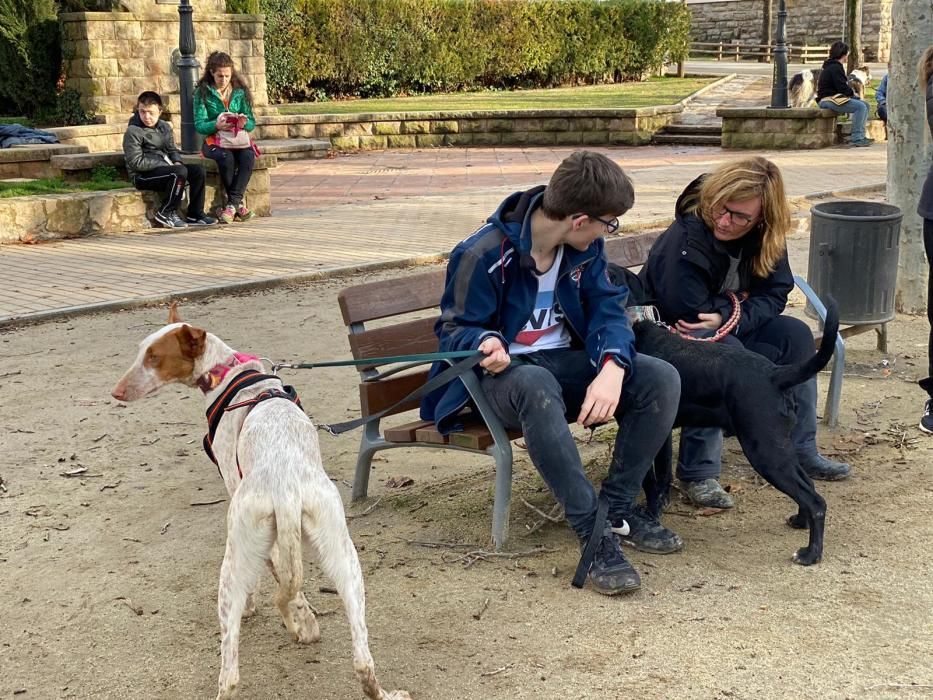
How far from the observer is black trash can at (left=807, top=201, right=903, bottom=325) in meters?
6.25

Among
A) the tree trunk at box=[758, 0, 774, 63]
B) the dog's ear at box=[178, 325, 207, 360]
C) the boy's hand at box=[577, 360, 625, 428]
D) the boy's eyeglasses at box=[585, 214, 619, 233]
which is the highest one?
the tree trunk at box=[758, 0, 774, 63]

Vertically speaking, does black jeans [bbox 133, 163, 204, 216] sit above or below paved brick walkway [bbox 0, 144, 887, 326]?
above

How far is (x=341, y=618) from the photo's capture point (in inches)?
144

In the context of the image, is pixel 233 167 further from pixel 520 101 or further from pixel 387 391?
pixel 520 101

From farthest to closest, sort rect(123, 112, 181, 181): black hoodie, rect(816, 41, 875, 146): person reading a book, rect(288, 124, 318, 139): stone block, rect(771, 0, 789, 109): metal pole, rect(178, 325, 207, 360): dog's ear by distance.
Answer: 1. rect(288, 124, 318, 139): stone block
2. rect(771, 0, 789, 109): metal pole
3. rect(816, 41, 875, 146): person reading a book
4. rect(123, 112, 181, 181): black hoodie
5. rect(178, 325, 207, 360): dog's ear

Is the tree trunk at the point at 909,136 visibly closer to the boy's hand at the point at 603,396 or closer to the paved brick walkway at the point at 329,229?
the paved brick walkway at the point at 329,229

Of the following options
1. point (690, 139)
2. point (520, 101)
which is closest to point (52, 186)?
point (690, 139)

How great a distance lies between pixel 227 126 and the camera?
11289 millimetres

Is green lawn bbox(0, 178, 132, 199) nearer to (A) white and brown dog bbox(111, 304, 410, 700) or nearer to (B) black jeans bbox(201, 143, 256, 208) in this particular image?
(B) black jeans bbox(201, 143, 256, 208)

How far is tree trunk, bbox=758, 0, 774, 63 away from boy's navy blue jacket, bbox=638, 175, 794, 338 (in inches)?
1639

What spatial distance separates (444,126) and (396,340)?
52.6 feet

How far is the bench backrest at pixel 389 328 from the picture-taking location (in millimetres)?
4422

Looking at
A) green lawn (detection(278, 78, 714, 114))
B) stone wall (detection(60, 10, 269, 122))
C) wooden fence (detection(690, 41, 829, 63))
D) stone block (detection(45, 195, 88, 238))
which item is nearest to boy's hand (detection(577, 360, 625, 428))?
stone block (detection(45, 195, 88, 238))

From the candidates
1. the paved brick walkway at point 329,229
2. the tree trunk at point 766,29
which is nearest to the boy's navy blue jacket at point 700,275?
the paved brick walkway at point 329,229
